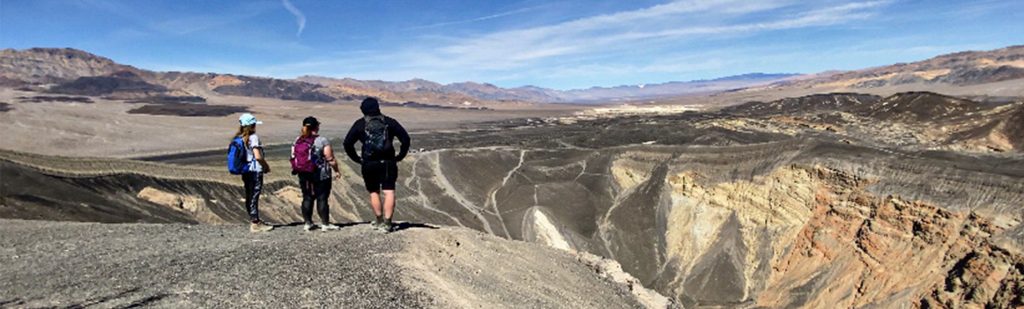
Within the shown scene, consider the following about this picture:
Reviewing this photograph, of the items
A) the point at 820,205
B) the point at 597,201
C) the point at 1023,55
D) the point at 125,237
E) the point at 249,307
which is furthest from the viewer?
the point at 1023,55

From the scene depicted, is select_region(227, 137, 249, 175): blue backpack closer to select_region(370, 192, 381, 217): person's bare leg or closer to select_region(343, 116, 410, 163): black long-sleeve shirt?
select_region(343, 116, 410, 163): black long-sleeve shirt

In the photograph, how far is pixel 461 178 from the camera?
4316 centimetres

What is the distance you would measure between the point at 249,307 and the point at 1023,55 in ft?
807

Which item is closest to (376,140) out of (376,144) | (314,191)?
(376,144)

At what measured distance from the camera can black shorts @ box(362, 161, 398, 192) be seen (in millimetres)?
8078

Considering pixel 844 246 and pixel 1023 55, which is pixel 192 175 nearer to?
pixel 844 246

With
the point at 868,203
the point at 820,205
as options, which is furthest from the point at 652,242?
the point at 868,203

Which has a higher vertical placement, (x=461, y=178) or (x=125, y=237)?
(x=125, y=237)

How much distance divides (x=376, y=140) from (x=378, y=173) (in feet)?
1.50

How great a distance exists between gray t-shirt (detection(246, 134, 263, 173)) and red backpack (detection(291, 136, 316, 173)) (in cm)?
48

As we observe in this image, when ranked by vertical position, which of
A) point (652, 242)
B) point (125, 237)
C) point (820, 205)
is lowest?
point (652, 242)

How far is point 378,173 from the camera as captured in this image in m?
8.12

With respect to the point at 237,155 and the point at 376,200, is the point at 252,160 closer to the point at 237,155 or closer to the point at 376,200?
the point at 237,155

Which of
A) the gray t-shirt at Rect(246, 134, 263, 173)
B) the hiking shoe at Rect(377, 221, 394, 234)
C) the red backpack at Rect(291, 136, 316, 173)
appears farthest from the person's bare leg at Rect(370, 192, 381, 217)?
the gray t-shirt at Rect(246, 134, 263, 173)
